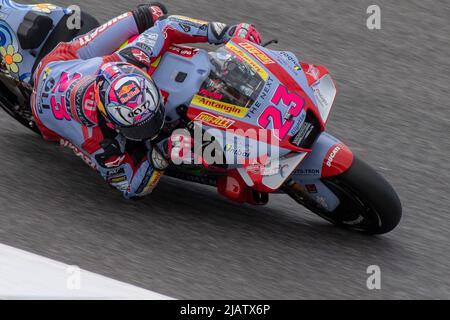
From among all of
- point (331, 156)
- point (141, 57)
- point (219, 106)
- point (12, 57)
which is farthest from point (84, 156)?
point (331, 156)

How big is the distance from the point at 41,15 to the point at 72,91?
0.93 metres

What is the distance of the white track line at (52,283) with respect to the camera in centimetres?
523

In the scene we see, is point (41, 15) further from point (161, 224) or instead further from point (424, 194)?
point (424, 194)

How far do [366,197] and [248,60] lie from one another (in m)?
1.05

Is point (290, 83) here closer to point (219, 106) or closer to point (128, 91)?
point (219, 106)

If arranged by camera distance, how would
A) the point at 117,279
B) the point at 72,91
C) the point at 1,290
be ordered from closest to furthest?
the point at 1,290, the point at 117,279, the point at 72,91

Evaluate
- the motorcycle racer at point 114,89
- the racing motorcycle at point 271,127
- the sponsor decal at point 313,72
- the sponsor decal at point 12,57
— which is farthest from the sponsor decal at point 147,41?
the sponsor decal at point 12,57

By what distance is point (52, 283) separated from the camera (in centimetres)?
537

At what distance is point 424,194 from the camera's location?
7.03 m

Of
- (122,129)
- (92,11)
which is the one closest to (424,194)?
(122,129)

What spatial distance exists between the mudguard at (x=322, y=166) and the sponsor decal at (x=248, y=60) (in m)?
0.53

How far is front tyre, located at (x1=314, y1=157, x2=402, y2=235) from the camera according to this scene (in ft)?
19.5

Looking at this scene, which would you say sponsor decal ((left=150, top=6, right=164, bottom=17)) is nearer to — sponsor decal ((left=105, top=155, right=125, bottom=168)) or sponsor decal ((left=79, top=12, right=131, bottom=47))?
sponsor decal ((left=79, top=12, right=131, bottom=47))

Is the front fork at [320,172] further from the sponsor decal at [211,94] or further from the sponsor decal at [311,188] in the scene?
the sponsor decal at [211,94]
